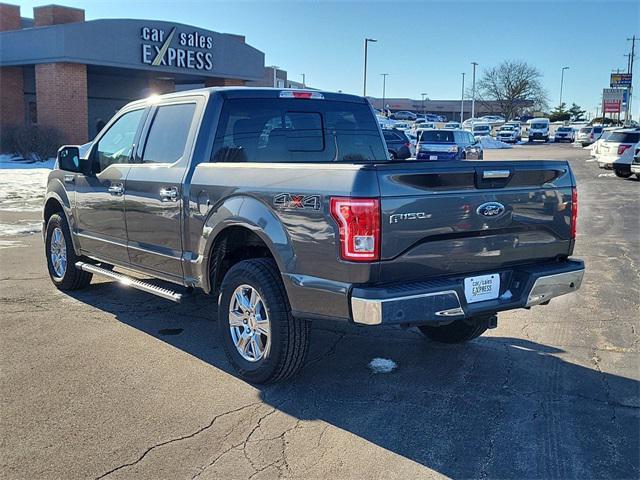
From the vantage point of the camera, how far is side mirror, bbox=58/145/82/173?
254 inches

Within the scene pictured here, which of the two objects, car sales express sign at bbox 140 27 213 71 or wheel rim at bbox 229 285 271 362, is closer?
wheel rim at bbox 229 285 271 362

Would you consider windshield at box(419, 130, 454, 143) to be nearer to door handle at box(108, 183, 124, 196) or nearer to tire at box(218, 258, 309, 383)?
door handle at box(108, 183, 124, 196)

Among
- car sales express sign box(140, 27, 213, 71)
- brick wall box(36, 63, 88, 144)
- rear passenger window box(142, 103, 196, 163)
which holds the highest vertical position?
car sales express sign box(140, 27, 213, 71)

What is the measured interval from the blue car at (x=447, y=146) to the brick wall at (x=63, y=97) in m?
14.2

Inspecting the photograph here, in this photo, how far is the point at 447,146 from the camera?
83.3 ft

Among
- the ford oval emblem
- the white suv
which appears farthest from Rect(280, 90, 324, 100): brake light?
the white suv

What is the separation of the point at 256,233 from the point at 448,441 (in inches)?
71.9

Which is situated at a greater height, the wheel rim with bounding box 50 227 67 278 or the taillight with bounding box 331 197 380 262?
the taillight with bounding box 331 197 380 262

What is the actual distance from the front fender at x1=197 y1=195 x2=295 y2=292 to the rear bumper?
2.06 feet

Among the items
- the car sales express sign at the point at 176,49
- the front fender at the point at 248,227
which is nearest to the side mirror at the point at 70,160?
the front fender at the point at 248,227

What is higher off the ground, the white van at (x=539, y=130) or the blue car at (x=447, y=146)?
the white van at (x=539, y=130)

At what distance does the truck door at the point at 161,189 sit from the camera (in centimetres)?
518

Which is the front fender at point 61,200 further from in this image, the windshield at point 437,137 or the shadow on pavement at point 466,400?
the windshield at point 437,137

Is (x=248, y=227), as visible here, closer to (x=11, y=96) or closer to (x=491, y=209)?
(x=491, y=209)
